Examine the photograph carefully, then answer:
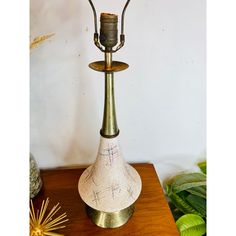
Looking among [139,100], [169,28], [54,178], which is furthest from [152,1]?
[54,178]

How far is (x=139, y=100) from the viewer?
0.96m

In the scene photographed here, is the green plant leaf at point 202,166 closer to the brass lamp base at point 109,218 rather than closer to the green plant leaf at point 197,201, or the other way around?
the green plant leaf at point 197,201

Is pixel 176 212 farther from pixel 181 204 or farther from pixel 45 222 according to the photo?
pixel 45 222

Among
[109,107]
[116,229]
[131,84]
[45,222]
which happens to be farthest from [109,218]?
[131,84]

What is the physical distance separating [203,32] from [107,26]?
1.23 ft

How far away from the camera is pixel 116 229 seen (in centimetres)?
77

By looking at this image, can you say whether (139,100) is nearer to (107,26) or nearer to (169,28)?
(169,28)

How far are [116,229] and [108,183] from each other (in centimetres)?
12

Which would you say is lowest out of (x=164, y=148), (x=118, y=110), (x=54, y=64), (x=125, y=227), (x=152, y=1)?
(x=125, y=227)

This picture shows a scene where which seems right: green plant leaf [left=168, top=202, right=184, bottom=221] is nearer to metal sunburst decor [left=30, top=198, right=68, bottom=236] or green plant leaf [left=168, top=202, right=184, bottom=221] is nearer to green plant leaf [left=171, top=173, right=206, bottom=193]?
green plant leaf [left=171, top=173, right=206, bottom=193]

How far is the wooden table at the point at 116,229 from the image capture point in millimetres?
773

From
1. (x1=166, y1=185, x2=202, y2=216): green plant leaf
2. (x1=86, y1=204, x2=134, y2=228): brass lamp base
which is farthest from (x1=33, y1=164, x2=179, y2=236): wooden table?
(x1=166, y1=185, x2=202, y2=216): green plant leaf

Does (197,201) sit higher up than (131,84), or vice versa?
(131,84)
